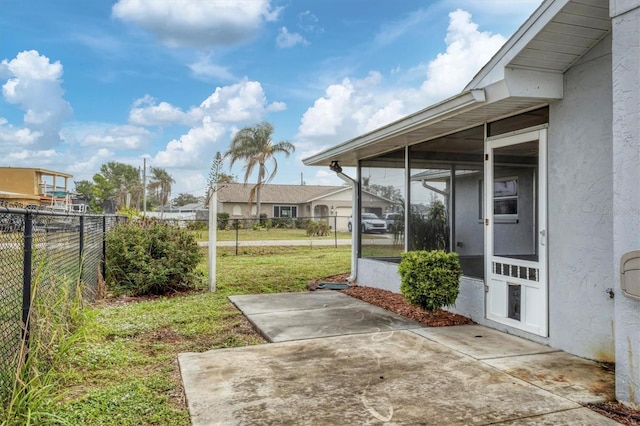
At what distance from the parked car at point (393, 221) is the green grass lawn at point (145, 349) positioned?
225 cm

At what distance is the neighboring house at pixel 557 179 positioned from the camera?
2.99 m

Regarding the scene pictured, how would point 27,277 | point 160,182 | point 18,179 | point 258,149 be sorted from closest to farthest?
point 27,277 < point 258,149 < point 18,179 < point 160,182

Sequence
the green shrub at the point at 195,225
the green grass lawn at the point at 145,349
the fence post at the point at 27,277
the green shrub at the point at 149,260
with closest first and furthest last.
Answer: the green grass lawn at the point at 145,349
the fence post at the point at 27,277
the green shrub at the point at 149,260
the green shrub at the point at 195,225

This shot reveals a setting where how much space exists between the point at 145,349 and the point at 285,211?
35058mm

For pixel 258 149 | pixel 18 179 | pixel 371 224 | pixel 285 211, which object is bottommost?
pixel 371 224

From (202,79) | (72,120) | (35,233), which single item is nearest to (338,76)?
(202,79)

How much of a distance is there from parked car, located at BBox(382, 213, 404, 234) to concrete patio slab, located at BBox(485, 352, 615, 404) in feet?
11.5

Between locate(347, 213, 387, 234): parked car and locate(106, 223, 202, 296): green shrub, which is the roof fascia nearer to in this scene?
locate(347, 213, 387, 234): parked car

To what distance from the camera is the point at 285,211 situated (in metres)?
39.4

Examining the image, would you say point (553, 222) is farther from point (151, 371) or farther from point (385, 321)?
point (151, 371)

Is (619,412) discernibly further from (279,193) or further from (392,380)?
(279,193)

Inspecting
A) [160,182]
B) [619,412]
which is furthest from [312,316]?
[160,182]

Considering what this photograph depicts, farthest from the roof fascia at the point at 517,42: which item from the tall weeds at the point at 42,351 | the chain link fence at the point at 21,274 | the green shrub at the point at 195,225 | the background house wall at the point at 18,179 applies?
the background house wall at the point at 18,179

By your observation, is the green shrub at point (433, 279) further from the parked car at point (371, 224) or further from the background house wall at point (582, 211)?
the parked car at point (371, 224)
